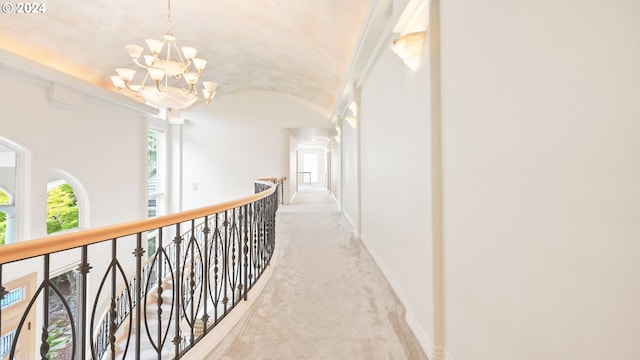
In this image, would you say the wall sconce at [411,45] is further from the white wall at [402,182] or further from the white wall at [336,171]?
the white wall at [336,171]

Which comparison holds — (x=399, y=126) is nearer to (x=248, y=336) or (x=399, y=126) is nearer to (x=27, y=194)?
(x=248, y=336)

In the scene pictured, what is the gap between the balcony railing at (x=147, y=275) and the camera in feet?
A: 3.55

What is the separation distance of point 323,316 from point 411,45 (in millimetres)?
2074

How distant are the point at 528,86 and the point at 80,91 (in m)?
6.06

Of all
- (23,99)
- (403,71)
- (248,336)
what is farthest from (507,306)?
(23,99)

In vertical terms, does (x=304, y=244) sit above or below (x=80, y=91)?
below

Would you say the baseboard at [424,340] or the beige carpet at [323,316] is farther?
the beige carpet at [323,316]

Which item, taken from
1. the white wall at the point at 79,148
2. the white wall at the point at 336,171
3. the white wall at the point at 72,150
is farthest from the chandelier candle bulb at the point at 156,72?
the white wall at the point at 336,171

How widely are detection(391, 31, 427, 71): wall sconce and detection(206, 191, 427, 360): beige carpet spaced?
74.6 inches

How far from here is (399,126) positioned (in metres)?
2.46

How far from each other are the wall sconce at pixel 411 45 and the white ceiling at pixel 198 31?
1.69 meters

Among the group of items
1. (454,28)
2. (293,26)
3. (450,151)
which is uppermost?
(293,26)

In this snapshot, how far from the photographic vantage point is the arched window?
4.44m

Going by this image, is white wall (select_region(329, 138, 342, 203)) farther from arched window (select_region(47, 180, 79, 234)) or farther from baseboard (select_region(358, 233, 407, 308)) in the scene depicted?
→ arched window (select_region(47, 180, 79, 234))
